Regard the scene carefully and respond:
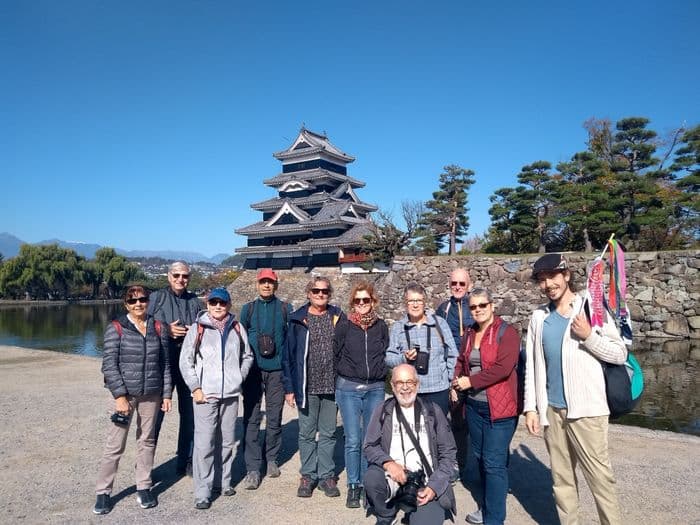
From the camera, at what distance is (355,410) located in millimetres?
3207

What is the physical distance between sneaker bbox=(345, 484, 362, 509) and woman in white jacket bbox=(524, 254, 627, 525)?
4.28ft

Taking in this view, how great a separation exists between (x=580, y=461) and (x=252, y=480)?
2.31 m

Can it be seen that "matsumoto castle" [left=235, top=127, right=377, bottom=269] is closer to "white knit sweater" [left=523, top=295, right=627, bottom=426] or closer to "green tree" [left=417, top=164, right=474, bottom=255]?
"green tree" [left=417, top=164, right=474, bottom=255]

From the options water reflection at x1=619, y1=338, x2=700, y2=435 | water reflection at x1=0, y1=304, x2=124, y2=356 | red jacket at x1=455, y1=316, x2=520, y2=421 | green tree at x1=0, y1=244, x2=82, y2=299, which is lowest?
water reflection at x1=0, y1=304, x2=124, y2=356

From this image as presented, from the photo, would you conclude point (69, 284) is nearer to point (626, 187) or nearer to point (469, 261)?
point (469, 261)

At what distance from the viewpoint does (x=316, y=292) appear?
3404 millimetres

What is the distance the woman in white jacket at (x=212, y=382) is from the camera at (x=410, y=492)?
Result: 1.47 m

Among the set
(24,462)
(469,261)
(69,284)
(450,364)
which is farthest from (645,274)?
(69,284)

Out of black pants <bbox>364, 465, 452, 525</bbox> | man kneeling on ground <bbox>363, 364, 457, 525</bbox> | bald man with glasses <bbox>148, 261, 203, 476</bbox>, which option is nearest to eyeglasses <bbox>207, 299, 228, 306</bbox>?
bald man with glasses <bbox>148, 261, 203, 476</bbox>

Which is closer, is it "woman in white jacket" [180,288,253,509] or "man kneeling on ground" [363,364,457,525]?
"man kneeling on ground" [363,364,457,525]

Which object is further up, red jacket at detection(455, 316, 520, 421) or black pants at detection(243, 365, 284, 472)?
red jacket at detection(455, 316, 520, 421)

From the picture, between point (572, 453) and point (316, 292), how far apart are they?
194 cm

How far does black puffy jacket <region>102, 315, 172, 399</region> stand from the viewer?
3.04m

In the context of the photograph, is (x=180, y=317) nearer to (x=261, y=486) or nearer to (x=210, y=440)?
(x=210, y=440)
